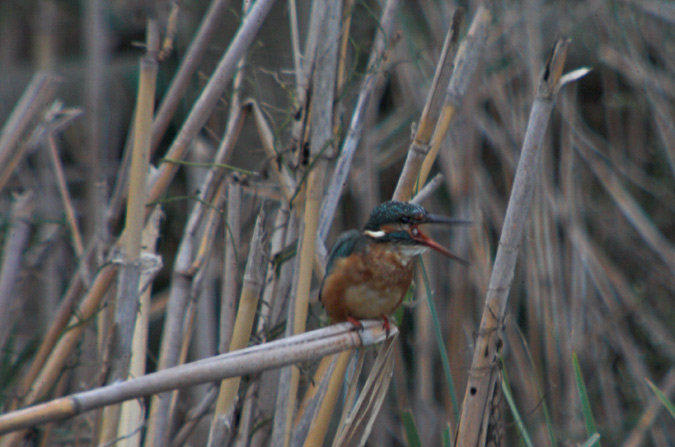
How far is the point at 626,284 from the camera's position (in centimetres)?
247

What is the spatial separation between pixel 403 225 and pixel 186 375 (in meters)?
0.59

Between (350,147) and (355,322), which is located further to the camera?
(350,147)

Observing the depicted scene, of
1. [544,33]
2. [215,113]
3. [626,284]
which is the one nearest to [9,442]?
[215,113]

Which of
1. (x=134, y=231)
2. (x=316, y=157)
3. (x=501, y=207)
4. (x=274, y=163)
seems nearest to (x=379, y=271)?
(x=316, y=157)

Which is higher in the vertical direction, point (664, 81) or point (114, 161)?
point (664, 81)

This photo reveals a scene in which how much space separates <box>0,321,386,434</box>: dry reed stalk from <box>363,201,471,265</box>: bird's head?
310mm

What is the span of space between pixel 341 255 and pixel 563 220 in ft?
3.95

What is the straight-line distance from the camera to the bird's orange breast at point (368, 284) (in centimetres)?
127

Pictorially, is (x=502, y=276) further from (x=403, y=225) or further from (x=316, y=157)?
(x=316, y=157)

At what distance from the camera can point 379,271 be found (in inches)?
50.4

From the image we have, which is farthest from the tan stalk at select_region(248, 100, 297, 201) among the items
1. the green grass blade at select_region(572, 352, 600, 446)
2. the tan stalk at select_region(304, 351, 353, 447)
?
the green grass blade at select_region(572, 352, 600, 446)

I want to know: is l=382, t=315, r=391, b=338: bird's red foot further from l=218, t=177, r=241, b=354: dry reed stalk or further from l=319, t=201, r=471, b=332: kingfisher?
l=218, t=177, r=241, b=354: dry reed stalk

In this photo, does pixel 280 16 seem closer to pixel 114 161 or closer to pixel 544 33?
pixel 544 33

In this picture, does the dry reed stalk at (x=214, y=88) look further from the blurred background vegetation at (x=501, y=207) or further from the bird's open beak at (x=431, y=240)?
the bird's open beak at (x=431, y=240)
